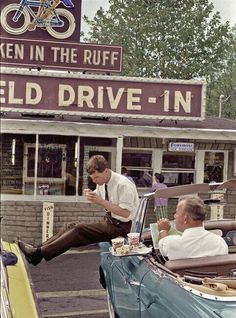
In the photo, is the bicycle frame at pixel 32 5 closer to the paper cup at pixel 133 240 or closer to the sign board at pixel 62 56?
the sign board at pixel 62 56

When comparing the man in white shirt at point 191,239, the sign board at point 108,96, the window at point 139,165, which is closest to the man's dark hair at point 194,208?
the man in white shirt at point 191,239

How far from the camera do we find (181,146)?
2.60 meters

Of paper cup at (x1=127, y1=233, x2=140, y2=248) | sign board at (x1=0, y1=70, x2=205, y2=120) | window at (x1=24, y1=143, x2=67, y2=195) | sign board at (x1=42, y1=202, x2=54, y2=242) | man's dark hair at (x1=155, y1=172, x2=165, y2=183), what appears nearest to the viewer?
paper cup at (x1=127, y1=233, x2=140, y2=248)

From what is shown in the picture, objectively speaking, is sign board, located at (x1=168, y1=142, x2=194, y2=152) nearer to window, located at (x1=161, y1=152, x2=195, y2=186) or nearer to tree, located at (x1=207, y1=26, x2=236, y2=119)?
window, located at (x1=161, y1=152, x2=195, y2=186)

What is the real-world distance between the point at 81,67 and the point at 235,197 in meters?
0.77

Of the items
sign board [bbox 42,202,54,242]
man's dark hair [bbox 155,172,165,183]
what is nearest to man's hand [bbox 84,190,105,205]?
man's dark hair [bbox 155,172,165,183]

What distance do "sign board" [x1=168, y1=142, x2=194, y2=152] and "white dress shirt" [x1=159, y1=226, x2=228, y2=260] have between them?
1362mm

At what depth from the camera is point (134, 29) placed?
1.66 m

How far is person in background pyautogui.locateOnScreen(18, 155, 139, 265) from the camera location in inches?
66.0

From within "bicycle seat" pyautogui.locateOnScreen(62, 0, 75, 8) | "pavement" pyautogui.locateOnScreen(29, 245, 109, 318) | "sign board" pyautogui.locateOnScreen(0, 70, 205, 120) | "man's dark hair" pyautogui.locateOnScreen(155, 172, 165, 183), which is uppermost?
"bicycle seat" pyautogui.locateOnScreen(62, 0, 75, 8)

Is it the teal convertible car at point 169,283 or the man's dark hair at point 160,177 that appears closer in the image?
the teal convertible car at point 169,283

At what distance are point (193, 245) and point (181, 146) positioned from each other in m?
1.47

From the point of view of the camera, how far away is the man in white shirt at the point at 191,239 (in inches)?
45.5

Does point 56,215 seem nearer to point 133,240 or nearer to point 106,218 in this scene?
point 106,218
